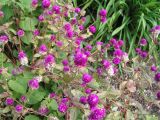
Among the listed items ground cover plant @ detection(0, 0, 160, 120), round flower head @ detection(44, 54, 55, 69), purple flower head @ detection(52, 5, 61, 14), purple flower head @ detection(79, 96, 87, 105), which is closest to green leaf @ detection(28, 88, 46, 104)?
ground cover plant @ detection(0, 0, 160, 120)

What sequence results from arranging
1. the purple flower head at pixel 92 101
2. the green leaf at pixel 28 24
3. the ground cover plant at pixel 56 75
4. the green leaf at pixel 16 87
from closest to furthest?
the purple flower head at pixel 92 101 → the ground cover plant at pixel 56 75 → the green leaf at pixel 16 87 → the green leaf at pixel 28 24

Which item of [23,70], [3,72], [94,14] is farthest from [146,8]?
[3,72]

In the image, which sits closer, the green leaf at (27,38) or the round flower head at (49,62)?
the round flower head at (49,62)

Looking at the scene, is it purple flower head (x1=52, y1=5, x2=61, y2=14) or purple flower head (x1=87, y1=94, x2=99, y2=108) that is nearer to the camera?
purple flower head (x1=87, y1=94, x2=99, y2=108)

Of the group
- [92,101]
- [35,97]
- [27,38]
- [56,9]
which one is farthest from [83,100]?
[27,38]

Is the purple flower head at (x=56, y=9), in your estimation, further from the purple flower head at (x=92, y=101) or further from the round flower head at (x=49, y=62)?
the purple flower head at (x=92, y=101)

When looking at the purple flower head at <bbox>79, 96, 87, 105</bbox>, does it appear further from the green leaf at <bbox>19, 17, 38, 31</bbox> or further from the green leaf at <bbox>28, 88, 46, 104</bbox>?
the green leaf at <bbox>19, 17, 38, 31</bbox>

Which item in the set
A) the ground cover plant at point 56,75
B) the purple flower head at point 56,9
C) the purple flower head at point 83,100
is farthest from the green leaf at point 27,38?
the purple flower head at point 83,100

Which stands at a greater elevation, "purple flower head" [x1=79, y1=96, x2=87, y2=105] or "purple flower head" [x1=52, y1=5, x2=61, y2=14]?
"purple flower head" [x1=52, y1=5, x2=61, y2=14]
